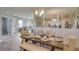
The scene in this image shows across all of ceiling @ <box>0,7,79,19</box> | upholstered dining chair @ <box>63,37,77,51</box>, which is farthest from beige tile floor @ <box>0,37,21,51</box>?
upholstered dining chair @ <box>63,37,77,51</box>

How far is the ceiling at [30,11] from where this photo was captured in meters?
2.65

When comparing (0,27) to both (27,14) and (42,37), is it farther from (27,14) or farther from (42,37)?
(42,37)

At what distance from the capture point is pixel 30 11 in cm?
270

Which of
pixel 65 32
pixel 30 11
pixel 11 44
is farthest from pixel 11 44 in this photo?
pixel 65 32

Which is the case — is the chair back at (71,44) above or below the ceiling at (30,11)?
below

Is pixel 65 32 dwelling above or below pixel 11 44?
above

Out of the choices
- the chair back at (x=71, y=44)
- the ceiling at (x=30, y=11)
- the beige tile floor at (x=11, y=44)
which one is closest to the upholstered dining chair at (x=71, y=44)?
the chair back at (x=71, y=44)

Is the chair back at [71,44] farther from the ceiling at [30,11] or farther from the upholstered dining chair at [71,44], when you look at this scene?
the ceiling at [30,11]

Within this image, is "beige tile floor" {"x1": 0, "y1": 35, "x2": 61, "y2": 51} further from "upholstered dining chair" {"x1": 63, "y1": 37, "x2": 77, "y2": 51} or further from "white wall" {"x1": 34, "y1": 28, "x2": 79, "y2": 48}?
"upholstered dining chair" {"x1": 63, "y1": 37, "x2": 77, "y2": 51}

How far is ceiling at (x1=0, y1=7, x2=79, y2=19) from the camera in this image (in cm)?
265

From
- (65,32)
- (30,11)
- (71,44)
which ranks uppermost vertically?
(30,11)

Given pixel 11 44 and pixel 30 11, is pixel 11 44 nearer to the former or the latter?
pixel 11 44
